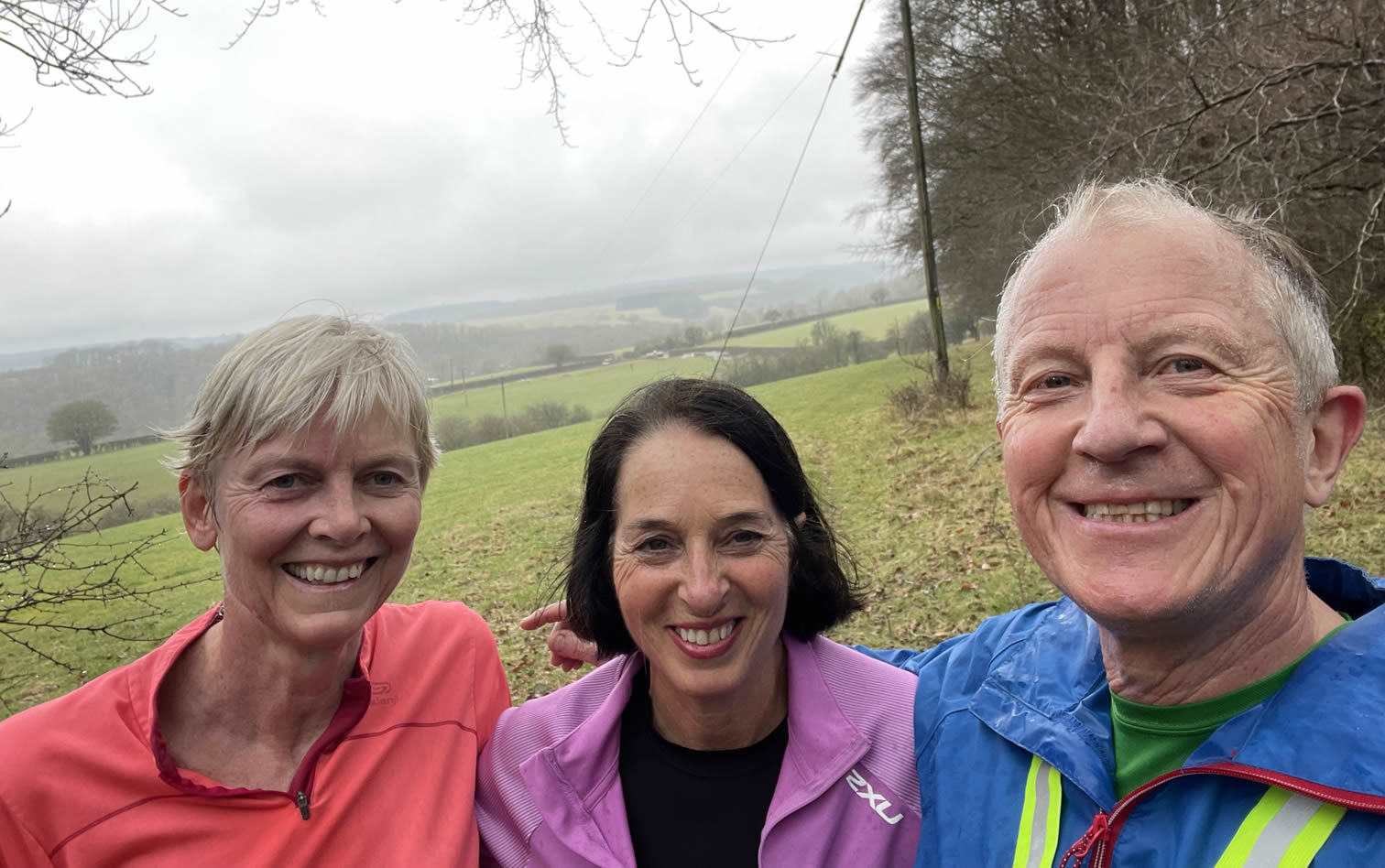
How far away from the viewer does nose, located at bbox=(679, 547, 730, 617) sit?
206cm

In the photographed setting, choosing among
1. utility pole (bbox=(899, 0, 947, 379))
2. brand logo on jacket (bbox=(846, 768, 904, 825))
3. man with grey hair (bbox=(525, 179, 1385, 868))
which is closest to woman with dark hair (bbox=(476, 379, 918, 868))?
brand logo on jacket (bbox=(846, 768, 904, 825))

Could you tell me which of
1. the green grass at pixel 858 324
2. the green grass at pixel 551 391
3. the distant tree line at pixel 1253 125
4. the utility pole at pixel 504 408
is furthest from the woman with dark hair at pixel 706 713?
the utility pole at pixel 504 408

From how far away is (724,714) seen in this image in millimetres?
2191

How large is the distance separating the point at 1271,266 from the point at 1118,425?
49 cm

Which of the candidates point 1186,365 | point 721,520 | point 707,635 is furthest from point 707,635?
point 1186,365

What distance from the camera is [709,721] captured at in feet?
7.18

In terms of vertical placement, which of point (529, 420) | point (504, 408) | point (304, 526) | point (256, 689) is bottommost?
point (529, 420)

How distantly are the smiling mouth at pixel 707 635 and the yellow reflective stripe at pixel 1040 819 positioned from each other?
81 centimetres

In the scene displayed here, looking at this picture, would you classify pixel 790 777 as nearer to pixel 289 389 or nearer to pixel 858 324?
pixel 289 389

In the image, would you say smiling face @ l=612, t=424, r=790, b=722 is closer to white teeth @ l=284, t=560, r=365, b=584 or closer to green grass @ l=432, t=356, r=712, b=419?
white teeth @ l=284, t=560, r=365, b=584

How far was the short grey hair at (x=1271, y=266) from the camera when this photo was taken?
153 centimetres

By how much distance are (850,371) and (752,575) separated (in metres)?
28.4

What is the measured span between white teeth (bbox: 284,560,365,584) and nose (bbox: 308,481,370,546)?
8 cm

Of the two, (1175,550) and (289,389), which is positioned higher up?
(289,389)
